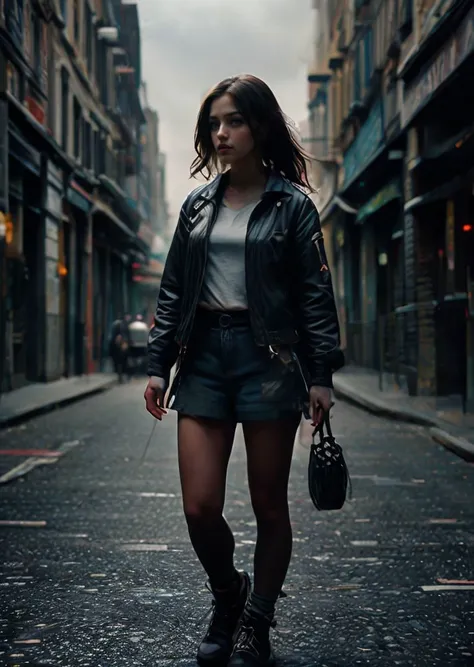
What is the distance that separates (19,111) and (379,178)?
774cm

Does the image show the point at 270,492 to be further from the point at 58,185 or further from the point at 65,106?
the point at 65,106

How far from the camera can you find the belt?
314 cm

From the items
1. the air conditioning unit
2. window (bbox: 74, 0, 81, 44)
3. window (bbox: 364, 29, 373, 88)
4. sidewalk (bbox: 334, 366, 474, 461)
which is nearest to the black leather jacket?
sidewalk (bbox: 334, 366, 474, 461)

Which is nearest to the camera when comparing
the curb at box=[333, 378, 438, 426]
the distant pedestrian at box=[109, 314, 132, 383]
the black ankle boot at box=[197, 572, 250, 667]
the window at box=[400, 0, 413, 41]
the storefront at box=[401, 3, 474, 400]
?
the black ankle boot at box=[197, 572, 250, 667]

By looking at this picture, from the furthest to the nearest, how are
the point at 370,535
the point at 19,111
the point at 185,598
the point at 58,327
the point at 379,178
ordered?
the point at 58,327 < the point at 379,178 < the point at 19,111 < the point at 370,535 < the point at 185,598

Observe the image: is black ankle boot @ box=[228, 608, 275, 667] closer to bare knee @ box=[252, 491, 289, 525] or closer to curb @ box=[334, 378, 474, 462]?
bare knee @ box=[252, 491, 289, 525]

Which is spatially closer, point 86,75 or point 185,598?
point 185,598

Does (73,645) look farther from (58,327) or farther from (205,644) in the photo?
(58,327)

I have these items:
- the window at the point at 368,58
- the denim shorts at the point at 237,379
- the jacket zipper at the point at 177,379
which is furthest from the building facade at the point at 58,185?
the denim shorts at the point at 237,379

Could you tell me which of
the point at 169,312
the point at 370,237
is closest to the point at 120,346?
the point at 370,237

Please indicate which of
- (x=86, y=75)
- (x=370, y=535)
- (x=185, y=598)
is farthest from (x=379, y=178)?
(x=185, y=598)

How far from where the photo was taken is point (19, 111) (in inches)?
706

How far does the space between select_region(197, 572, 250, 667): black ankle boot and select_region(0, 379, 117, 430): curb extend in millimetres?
9091

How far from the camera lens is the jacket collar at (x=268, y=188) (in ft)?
10.5
